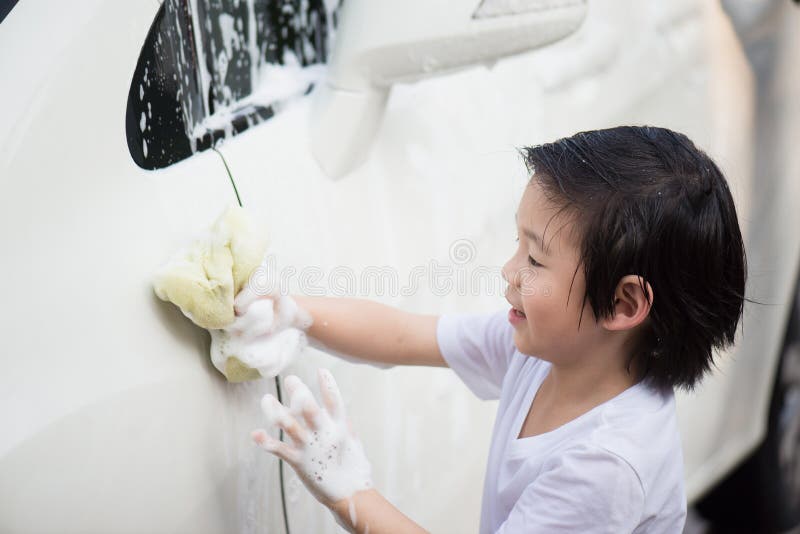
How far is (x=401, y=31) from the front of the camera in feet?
4.07

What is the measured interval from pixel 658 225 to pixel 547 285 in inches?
5.5

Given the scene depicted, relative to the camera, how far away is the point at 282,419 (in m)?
1.05

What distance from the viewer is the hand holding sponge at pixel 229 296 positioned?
101 centimetres

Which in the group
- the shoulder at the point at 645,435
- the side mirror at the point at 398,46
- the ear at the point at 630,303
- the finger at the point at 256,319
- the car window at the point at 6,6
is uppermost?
the car window at the point at 6,6

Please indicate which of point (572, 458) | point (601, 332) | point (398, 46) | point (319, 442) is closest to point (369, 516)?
point (319, 442)

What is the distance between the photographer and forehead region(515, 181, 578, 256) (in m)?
1.10

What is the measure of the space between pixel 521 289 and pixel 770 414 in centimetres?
146

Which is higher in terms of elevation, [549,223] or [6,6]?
[6,6]

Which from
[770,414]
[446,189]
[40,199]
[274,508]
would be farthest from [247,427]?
[770,414]

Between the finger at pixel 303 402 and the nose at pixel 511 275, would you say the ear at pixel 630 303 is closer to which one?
the nose at pixel 511 275

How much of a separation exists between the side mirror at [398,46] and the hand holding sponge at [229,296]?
0.25m

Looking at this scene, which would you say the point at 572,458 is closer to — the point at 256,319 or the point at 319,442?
the point at 319,442

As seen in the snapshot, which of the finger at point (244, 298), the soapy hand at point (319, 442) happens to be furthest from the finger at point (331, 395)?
the finger at point (244, 298)

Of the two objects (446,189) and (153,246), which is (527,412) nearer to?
(446,189)
